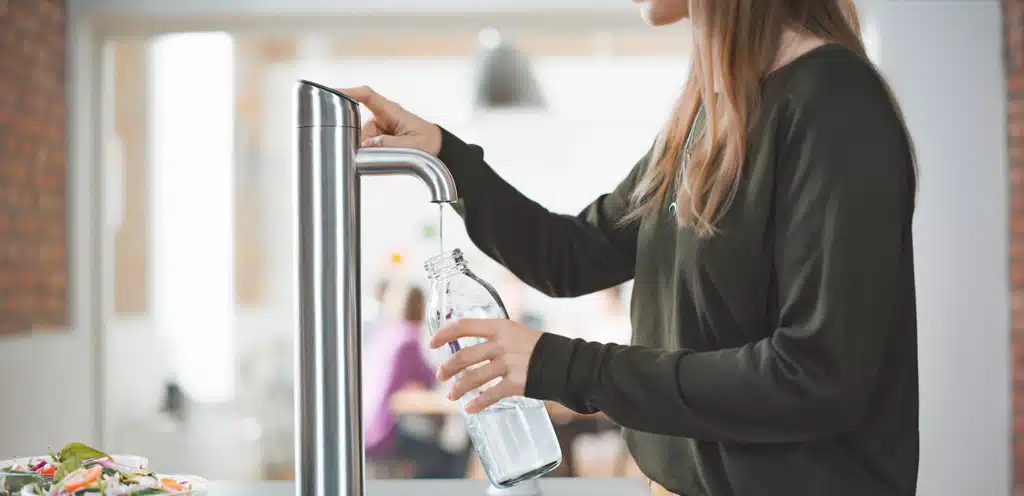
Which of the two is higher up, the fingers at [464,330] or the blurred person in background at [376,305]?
the fingers at [464,330]

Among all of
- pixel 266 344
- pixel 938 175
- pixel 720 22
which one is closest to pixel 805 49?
pixel 720 22

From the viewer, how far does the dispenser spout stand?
2.07 ft

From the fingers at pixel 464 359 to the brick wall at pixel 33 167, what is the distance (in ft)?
9.55

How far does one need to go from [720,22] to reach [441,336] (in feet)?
1.27

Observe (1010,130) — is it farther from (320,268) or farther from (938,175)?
(320,268)

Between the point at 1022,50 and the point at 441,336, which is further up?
the point at 1022,50

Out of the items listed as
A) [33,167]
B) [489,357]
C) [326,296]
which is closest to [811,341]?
[489,357]

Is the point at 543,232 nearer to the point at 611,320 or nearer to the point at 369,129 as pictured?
the point at 369,129

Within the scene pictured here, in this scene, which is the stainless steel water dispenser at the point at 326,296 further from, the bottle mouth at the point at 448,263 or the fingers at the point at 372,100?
the fingers at the point at 372,100

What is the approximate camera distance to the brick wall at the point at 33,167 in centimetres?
312

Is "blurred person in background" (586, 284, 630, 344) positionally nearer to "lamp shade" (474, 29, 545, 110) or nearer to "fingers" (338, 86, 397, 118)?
"lamp shade" (474, 29, 545, 110)

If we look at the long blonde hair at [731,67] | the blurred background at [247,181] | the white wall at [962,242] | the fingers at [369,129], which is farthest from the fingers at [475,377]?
the white wall at [962,242]

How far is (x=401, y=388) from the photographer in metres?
3.47

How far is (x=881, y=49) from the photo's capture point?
10.6ft
